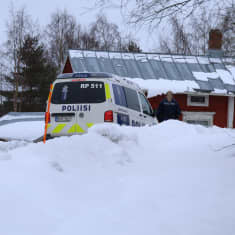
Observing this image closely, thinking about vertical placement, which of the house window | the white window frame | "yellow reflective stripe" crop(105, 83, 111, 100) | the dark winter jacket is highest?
"yellow reflective stripe" crop(105, 83, 111, 100)

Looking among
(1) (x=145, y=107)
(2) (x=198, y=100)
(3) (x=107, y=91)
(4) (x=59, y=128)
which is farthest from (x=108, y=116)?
(2) (x=198, y=100)

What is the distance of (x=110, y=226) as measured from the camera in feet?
11.0

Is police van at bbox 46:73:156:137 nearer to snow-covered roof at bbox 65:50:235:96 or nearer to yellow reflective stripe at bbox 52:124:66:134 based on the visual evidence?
yellow reflective stripe at bbox 52:124:66:134

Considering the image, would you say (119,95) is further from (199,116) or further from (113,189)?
(199,116)

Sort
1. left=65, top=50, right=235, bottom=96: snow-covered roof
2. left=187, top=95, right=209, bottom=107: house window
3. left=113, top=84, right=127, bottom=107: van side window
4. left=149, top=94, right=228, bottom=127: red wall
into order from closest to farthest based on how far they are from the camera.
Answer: left=113, top=84, right=127, bottom=107: van side window → left=65, top=50, right=235, bottom=96: snow-covered roof → left=149, top=94, right=228, bottom=127: red wall → left=187, top=95, right=209, bottom=107: house window

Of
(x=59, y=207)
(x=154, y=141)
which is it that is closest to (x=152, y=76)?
(x=154, y=141)

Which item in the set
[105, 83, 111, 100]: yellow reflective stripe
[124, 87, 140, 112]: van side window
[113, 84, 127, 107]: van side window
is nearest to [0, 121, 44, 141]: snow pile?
[124, 87, 140, 112]: van side window

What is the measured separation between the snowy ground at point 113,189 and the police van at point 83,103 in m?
1.83

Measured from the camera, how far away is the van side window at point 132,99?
9203 millimetres

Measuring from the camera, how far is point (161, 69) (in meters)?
20.8

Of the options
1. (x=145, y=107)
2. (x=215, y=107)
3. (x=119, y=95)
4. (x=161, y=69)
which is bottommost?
(x=215, y=107)

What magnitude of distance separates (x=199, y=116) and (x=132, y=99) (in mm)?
11694

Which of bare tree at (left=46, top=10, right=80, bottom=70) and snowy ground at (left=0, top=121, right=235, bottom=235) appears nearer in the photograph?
snowy ground at (left=0, top=121, right=235, bottom=235)

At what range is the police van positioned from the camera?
26.5ft
